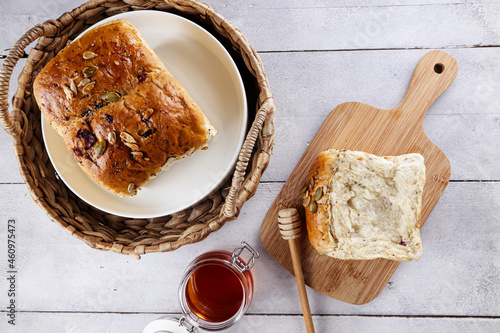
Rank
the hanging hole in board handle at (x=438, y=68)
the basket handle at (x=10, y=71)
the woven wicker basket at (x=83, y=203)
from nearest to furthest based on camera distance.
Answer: the basket handle at (x=10, y=71), the woven wicker basket at (x=83, y=203), the hanging hole in board handle at (x=438, y=68)

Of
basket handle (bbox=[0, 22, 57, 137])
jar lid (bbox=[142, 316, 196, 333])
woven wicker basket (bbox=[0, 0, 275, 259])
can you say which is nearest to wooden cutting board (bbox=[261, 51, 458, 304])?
woven wicker basket (bbox=[0, 0, 275, 259])

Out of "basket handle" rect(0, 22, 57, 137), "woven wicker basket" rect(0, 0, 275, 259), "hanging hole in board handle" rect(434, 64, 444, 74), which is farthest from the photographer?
"hanging hole in board handle" rect(434, 64, 444, 74)

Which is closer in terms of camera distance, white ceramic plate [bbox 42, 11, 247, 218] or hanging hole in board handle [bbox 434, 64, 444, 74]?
white ceramic plate [bbox 42, 11, 247, 218]

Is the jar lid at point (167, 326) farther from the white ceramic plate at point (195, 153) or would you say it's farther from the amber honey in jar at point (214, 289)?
the white ceramic plate at point (195, 153)

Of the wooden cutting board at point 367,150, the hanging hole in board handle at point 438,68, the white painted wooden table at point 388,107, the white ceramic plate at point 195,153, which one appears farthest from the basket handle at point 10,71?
the hanging hole in board handle at point 438,68

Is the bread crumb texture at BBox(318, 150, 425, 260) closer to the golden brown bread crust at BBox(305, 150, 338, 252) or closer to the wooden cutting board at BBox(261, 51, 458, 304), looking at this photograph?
the golden brown bread crust at BBox(305, 150, 338, 252)

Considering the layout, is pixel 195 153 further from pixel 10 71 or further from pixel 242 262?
pixel 10 71

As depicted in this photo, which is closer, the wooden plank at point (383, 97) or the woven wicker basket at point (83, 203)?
the woven wicker basket at point (83, 203)

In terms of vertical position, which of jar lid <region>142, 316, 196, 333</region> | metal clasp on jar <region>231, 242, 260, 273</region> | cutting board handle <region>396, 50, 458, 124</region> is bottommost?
jar lid <region>142, 316, 196, 333</region>

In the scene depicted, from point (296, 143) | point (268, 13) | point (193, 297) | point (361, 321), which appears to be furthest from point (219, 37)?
point (361, 321)
